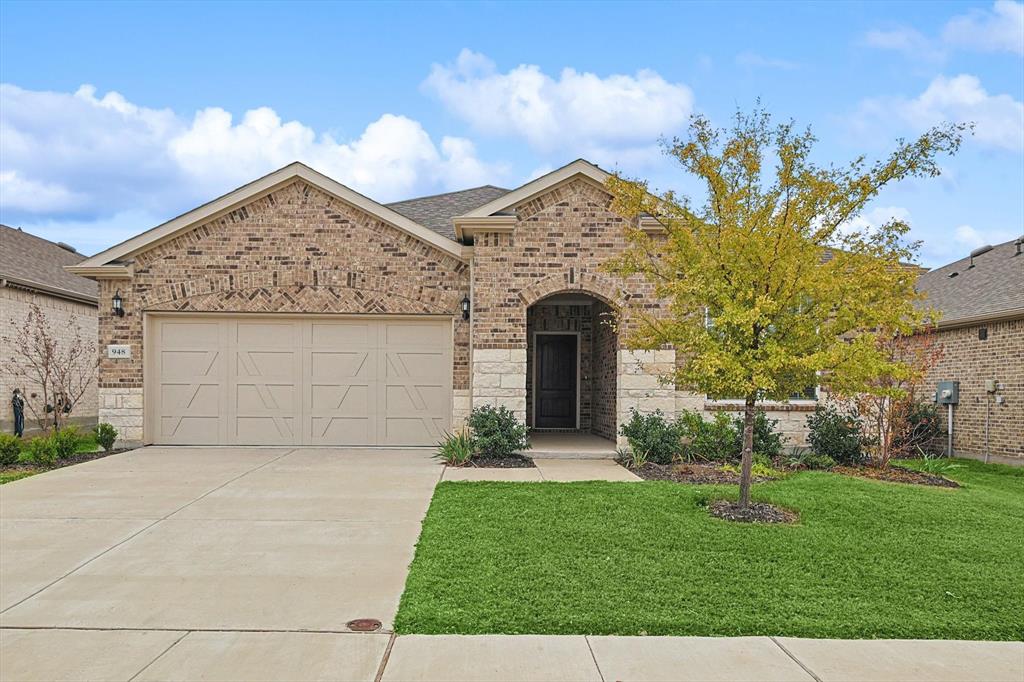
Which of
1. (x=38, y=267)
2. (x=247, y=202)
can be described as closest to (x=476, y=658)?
(x=247, y=202)

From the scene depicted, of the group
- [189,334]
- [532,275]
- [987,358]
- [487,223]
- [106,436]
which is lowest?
[106,436]

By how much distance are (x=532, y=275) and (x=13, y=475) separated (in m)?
8.52

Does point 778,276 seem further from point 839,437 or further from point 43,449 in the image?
point 43,449

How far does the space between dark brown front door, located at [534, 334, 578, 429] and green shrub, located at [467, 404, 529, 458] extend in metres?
4.77

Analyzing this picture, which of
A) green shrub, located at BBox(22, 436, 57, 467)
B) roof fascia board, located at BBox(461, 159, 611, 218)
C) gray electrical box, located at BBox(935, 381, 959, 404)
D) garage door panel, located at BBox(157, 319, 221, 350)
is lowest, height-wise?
green shrub, located at BBox(22, 436, 57, 467)

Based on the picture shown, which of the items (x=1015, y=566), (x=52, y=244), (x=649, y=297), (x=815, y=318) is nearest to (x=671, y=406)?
(x=649, y=297)

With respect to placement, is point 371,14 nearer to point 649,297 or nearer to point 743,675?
point 649,297

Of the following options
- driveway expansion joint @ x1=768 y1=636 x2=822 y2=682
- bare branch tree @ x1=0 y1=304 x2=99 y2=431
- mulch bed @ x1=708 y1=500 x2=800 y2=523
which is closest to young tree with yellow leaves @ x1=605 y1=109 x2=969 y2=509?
mulch bed @ x1=708 y1=500 x2=800 y2=523

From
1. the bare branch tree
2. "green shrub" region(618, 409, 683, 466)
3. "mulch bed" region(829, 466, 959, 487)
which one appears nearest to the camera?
"mulch bed" region(829, 466, 959, 487)

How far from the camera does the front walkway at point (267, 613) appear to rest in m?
4.08

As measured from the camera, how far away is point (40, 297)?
1603 centimetres

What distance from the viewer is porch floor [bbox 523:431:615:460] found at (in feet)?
40.6

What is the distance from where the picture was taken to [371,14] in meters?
13.4

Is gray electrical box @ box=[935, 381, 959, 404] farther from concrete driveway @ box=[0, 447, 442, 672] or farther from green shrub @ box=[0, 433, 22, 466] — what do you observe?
green shrub @ box=[0, 433, 22, 466]
